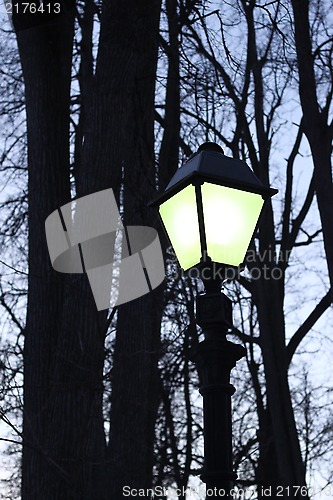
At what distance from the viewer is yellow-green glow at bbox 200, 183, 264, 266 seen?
13.3 feet

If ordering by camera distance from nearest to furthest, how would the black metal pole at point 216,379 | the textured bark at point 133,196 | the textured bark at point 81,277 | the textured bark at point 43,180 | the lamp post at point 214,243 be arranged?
1. the black metal pole at point 216,379
2. the lamp post at point 214,243
3. the textured bark at point 81,277
4. the textured bark at point 43,180
5. the textured bark at point 133,196

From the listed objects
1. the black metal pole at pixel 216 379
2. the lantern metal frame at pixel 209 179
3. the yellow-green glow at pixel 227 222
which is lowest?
the black metal pole at pixel 216 379

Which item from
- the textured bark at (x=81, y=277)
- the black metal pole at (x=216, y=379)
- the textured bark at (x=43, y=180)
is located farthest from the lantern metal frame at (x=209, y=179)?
the textured bark at (x=43, y=180)

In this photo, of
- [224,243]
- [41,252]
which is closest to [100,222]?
[41,252]

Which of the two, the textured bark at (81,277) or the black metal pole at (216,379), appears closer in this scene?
the black metal pole at (216,379)

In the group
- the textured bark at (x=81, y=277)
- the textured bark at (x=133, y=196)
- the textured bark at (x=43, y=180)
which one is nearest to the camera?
the textured bark at (x=81, y=277)

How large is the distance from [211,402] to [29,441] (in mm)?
2787

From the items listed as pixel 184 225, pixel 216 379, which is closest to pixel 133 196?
pixel 184 225

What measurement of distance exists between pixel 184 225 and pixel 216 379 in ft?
2.57

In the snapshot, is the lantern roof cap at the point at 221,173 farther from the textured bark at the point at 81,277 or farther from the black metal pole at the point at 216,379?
the textured bark at the point at 81,277

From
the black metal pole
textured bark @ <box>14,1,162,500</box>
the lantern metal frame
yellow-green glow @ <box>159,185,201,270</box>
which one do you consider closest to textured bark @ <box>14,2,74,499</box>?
textured bark @ <box>14,1,162,500</box>

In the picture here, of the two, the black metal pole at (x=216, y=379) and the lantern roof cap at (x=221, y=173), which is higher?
the lantern roof cap at (x=221, y=173)

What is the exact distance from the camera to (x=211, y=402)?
410 centimetres

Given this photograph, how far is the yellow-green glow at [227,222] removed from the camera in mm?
4055
